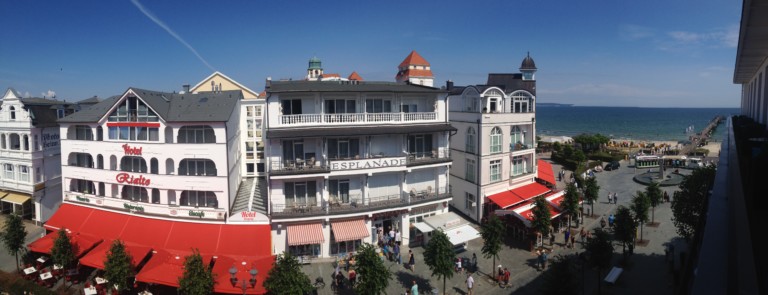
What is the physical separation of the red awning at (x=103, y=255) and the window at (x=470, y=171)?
25.4 metres

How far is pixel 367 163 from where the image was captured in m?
29.4

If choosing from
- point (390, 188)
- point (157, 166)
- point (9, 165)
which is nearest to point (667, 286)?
point (390, 188)

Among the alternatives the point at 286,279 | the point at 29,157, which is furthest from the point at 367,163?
the point at 29,157

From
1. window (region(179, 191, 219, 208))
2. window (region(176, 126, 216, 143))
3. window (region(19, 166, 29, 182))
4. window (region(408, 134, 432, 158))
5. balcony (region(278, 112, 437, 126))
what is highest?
balcony (region(278, 112, 437, 126))

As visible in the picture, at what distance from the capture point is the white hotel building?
93.5 ft

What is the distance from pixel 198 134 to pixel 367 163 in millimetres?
12166

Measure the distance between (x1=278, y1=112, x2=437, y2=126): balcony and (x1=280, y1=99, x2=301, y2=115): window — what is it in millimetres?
865

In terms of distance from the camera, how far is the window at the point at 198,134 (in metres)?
29.6

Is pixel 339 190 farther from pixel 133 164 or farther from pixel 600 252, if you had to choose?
pixel 600 252

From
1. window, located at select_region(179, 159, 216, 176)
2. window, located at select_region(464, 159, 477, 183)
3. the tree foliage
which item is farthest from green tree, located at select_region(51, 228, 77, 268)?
the tree foliage

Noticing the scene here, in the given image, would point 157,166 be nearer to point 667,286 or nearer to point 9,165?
point 9,165

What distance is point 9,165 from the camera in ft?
126

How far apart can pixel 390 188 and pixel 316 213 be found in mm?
6175

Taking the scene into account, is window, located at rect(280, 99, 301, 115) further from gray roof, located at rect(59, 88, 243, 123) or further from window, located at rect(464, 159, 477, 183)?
window, located at rect(464, 159, 477, 183)
